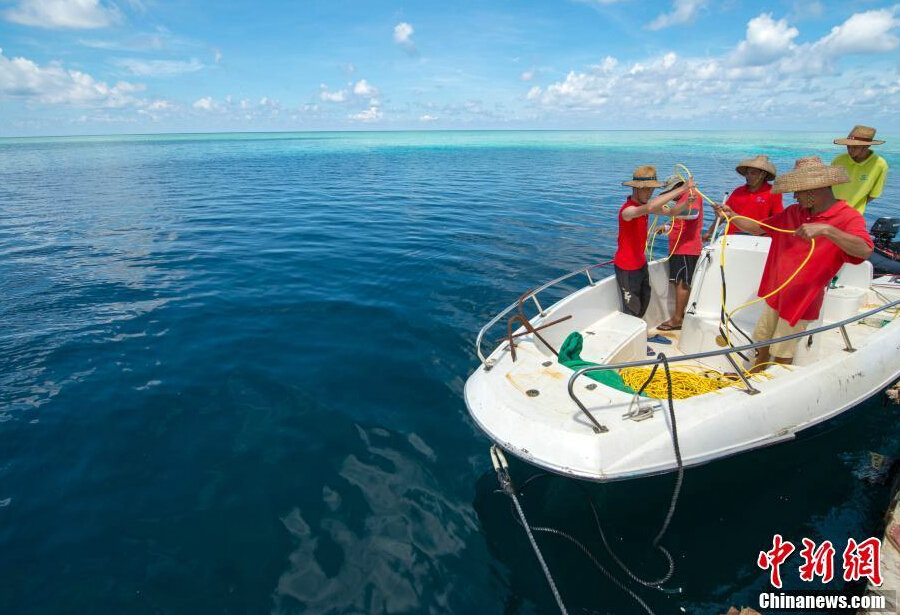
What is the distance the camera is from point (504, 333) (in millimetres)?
7688

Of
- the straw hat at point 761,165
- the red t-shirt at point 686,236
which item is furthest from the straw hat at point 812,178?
Answer: the red t-shirt at point 686,236

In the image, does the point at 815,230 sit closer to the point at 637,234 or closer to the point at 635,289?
the point at 637,234

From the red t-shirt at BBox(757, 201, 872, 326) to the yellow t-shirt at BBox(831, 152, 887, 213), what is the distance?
2691mm

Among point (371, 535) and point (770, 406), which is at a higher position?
point (770, 406)

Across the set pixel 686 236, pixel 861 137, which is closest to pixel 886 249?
pixel 861 137

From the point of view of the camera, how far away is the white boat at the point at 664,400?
142 inches

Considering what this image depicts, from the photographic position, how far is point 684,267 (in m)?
6.63

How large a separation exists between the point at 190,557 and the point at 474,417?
112 inches

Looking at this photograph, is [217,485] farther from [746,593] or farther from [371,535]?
[746,593]

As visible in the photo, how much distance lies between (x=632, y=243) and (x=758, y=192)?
181 cm

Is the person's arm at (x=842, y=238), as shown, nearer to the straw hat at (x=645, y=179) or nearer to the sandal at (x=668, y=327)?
the straw hat at (x=645, y=179)

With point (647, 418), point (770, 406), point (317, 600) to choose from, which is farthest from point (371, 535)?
point (770, 406)

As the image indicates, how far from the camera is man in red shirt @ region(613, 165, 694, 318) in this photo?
16.9ft

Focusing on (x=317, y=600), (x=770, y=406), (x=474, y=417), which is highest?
(x=770, y=406)
